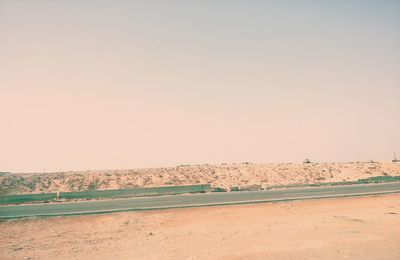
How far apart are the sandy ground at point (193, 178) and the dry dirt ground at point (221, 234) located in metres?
23.9

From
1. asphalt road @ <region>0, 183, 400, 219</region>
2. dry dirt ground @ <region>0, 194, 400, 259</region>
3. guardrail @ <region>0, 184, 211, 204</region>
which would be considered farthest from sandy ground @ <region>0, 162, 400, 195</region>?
dry dirt ground @ <region>0, 194, 400, 259</region>

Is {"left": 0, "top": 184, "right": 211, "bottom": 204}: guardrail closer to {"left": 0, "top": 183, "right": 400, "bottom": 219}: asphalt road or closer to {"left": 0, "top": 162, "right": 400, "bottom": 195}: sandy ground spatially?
{"left": 0, "top": 183, "right": 400, "bottom": 219}: asphalt road

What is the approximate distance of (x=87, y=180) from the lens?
2100 inches

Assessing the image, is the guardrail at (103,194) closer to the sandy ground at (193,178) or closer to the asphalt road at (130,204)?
the asphalt road at (130,204)

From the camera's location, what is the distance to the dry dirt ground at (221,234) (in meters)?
14.5

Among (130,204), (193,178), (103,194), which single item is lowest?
(130,204)

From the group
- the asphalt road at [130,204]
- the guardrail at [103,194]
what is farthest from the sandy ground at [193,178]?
the asphalt road at [130,204]

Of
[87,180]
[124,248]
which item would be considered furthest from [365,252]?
[87,180]

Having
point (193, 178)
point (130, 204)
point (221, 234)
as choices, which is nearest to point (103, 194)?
point (130, 204)

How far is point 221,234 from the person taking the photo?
59.3 ft

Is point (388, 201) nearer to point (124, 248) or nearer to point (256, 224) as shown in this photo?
point (256, 224)

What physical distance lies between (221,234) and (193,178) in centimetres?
3993

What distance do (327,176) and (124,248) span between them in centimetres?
5099

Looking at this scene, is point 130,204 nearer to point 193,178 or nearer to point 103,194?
point 103,194
